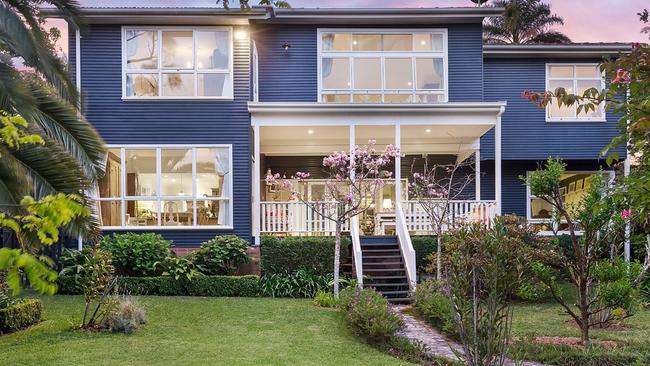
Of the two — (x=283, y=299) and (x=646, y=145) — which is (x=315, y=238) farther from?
(x=646, y=145)

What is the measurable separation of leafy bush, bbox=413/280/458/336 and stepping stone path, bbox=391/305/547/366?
0.16m

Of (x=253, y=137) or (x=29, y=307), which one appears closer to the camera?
(x=29, y=307)

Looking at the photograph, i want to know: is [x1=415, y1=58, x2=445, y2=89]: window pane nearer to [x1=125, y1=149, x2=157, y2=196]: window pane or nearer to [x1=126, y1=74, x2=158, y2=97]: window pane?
[x1=126, y1=74, x2=158, y2=97]: window pane

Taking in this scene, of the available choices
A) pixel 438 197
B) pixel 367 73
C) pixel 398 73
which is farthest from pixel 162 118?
pixel 438 197

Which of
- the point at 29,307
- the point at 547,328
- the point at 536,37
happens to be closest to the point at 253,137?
the point at 29,307

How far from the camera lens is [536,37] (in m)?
34.7

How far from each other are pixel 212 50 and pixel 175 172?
3.33 meters

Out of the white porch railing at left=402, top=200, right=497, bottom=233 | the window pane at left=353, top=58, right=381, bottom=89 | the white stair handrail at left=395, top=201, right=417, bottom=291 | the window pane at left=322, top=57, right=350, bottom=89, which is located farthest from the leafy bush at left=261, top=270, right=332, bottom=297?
the window pane at left=353, top=58, right=381, bottom=89

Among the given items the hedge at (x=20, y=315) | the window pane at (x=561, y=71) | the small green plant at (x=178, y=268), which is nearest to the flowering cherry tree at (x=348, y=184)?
the small green plant at (x=178, y=268)

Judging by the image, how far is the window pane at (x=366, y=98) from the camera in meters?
16.3

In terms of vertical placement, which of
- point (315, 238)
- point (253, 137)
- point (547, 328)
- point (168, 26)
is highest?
point (168, 26)

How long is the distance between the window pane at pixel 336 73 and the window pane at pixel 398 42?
1.30 meters

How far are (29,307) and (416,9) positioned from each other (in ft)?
39.1

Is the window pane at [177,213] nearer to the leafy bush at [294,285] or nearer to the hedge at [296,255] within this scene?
the hedge at [296,255]
